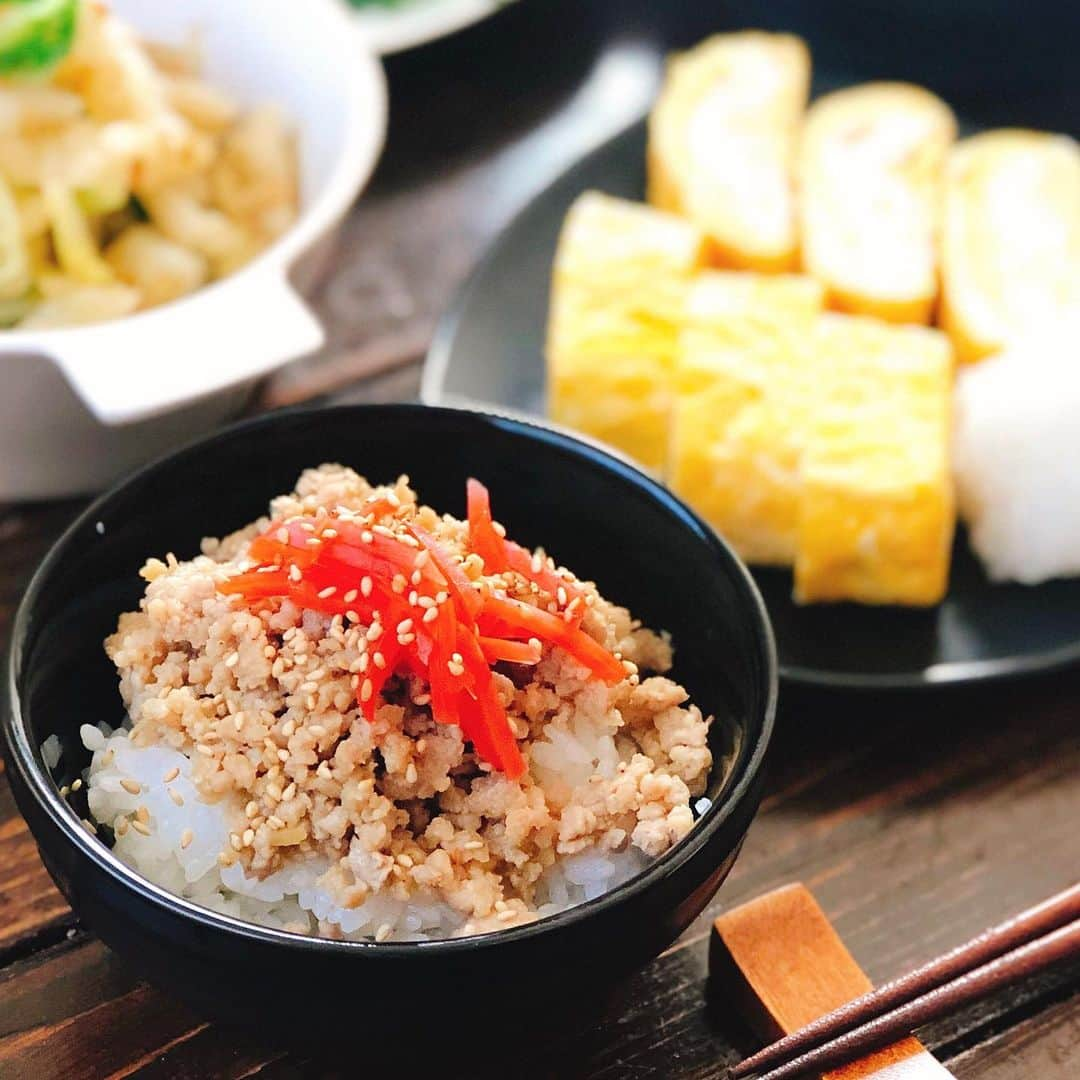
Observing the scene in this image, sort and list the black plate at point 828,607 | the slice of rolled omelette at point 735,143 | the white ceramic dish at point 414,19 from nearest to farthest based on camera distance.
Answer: the black plate at point 828,607 → the slice of rolled omelette at point 735,143 → the white ceramic dish at point 414,19

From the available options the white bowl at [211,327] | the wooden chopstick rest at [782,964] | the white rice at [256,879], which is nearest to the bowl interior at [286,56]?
the white bowl at [211,327]

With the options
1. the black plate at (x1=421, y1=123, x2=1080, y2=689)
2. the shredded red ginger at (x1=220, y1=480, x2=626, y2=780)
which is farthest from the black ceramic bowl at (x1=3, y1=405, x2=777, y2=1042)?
the black plate at (x1=421, y1=123, x2=1080, y2=689)

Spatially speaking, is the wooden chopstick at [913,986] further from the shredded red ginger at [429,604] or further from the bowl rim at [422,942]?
the shredded red ginger at [429,604]

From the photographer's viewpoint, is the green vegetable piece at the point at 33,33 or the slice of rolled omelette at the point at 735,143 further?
the slice of rolled omelette at the point at 735,143

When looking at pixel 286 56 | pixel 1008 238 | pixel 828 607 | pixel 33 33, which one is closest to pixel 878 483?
pixel 828 607

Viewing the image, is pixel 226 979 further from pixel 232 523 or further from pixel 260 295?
pixel 260 295

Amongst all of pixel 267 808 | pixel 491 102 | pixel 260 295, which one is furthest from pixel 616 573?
pixel 491 102

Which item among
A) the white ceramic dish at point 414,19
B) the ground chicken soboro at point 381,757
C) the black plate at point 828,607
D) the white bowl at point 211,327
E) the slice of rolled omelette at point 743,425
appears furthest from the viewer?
the white ceramic dish at point 414,19

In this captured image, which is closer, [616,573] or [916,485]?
[616,573]
